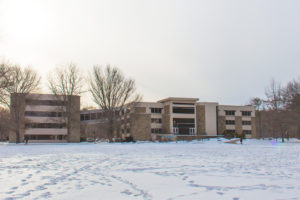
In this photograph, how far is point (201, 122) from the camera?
3312 inches

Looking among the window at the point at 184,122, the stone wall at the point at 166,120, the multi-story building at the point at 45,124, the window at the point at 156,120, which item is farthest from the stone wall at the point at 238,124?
the multi-story building at the point at 45,124

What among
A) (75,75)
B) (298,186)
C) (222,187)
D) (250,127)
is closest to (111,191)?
(222,187)

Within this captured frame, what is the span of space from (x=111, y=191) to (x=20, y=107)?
52.6 metres

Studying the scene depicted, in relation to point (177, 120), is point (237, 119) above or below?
above

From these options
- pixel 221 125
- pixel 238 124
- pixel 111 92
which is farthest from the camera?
pixel 238 124

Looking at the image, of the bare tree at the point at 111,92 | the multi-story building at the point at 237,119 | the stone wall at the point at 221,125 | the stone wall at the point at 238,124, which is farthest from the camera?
the stone wall at the point at 238,124

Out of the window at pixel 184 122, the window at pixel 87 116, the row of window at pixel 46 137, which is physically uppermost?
the window at pixel 87 116

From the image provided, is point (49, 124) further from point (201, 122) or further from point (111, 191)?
point (111, 191)

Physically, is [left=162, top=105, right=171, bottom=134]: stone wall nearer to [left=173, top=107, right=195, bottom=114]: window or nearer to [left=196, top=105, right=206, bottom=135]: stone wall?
[left=173, top=107, right=195, bottom=114]: window

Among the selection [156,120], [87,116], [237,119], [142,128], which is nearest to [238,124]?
[237,119]

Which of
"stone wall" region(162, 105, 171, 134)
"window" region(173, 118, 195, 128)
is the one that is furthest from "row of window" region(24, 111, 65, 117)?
"window" region(173, 118, 195, 128)

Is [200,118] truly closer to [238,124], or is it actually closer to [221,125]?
[221,125]

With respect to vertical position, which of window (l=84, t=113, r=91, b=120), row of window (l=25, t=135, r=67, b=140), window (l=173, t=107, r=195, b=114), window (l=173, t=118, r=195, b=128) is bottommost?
row of window (l=25, t=135, r=67, b=140)

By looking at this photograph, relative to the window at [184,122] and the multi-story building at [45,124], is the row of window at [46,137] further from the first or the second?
the window at [184,122]
